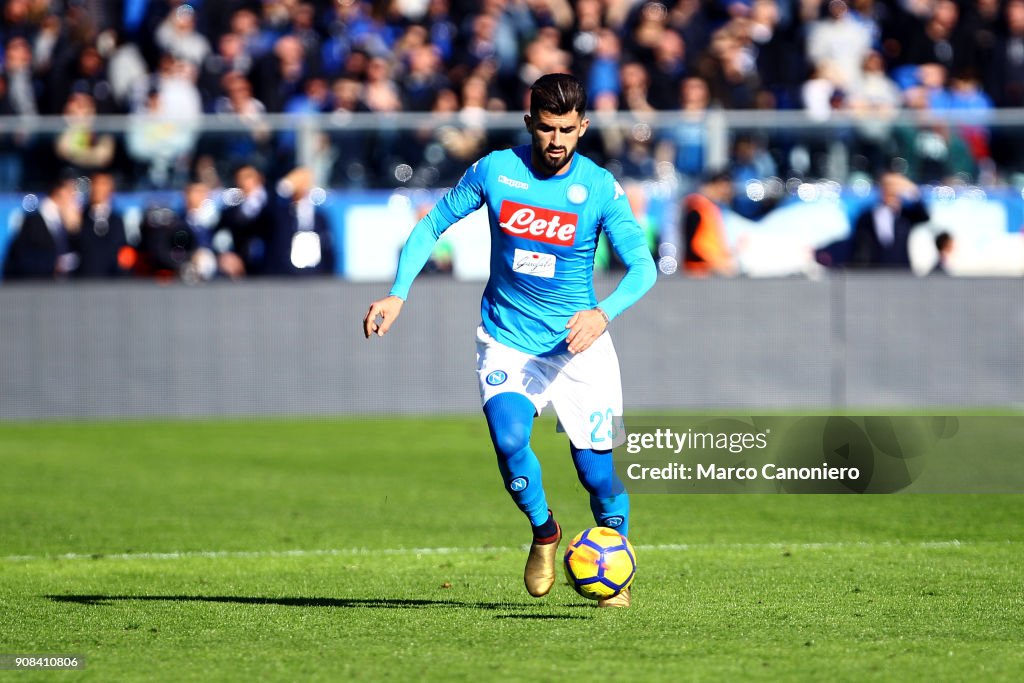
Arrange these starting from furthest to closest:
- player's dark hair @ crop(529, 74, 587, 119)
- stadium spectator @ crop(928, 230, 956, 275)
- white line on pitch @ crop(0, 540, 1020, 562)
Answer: stadium spectator @ crop(928, 230, 956, 275) → white line on pitch @ crop(0, 540, 1020, 562) → player's dark hair @ crop(529, 74, 587, 119)

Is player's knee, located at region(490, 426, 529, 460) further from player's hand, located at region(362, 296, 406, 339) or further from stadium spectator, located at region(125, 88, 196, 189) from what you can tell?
stadium spectator, located at region(125, 88, 196, 189)

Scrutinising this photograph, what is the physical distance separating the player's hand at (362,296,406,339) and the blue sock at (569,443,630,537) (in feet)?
3.23

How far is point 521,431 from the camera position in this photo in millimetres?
7117

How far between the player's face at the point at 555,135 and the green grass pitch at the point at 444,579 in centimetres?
186

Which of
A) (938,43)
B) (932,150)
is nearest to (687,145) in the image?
(932,150)

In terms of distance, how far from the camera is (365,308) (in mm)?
16656

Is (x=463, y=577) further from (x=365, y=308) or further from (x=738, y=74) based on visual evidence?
(x=738, y=74)

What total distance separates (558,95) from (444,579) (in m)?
2.54

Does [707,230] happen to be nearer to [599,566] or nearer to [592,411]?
[592,411]

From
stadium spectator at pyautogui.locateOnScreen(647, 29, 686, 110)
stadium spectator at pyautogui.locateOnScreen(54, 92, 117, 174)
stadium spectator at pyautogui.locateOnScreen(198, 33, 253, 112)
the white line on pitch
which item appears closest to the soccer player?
the white line on pitch

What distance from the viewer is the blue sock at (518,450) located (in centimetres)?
712

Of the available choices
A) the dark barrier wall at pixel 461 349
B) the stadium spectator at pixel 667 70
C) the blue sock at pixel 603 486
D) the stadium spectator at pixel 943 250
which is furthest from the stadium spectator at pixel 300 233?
the blue sock at pixel 603 486

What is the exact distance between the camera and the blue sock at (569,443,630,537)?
727 cm

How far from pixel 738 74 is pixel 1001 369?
4099 millimetres
